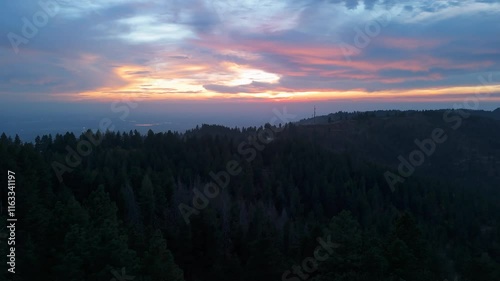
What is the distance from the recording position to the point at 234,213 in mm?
44812

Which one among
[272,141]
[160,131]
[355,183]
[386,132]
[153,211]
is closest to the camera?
[153,211]

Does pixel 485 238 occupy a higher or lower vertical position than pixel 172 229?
lower

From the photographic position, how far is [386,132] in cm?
16025

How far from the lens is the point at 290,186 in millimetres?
71125

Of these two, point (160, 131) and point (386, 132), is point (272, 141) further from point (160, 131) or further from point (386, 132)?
point (386, 132)

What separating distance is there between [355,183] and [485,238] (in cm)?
2030

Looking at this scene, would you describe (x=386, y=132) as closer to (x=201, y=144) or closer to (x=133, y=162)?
(x=201, y=144)

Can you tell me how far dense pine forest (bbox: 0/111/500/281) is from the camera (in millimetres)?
20094

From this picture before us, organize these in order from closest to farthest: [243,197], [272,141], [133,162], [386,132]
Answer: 1. [133,162]
2. [243,197]
3. [272,141]
4. [386,132]

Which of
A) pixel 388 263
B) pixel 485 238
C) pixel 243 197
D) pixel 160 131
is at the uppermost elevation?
pixel 160 131

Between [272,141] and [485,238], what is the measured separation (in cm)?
4412

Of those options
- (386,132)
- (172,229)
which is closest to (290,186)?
(172,229)

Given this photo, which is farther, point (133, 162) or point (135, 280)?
point (133, 162)

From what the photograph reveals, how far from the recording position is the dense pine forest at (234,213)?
65.9 feet
